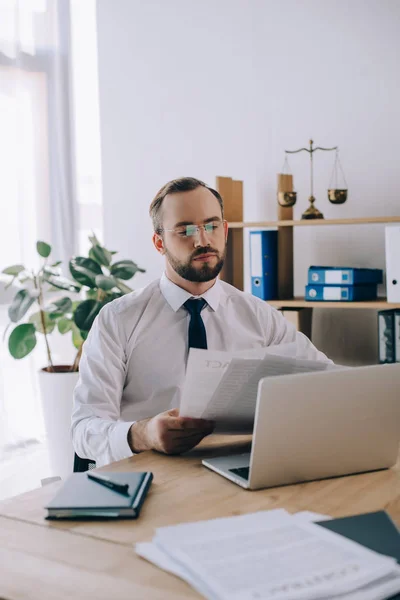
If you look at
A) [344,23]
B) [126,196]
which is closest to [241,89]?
[344,23]

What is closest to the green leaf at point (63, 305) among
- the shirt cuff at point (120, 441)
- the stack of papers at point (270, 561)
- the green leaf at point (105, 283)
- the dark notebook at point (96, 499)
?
the green leaf at point (105, 283)

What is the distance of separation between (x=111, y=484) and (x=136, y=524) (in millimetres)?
112

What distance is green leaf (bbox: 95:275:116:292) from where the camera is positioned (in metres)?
3.22

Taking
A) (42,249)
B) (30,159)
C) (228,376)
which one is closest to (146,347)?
(228,376)

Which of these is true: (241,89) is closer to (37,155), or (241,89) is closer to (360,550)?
(37,155)

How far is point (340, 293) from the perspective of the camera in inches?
123

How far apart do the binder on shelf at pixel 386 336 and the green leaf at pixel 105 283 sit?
1160 mm

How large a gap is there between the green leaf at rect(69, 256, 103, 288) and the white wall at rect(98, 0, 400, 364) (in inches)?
23.1

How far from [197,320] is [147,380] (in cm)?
21

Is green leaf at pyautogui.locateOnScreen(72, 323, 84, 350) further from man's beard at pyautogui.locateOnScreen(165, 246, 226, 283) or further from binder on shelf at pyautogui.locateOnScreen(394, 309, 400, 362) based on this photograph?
man's beard at pyautogui.locateOnScreen(165, 246, 226, 283)

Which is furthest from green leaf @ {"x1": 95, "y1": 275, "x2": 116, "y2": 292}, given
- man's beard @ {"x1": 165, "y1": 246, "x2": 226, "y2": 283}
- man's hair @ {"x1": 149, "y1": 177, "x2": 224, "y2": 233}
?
man's beard @ {"x1": 165, "y1": 246, "x2": 226, "y2": 283}

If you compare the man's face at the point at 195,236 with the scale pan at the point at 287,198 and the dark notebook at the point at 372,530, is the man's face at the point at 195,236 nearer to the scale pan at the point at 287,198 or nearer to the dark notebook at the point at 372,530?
the dark notebook at the point at 372,530

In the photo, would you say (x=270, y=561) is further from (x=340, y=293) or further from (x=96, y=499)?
(x=340, y=293)

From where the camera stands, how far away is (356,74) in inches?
133
